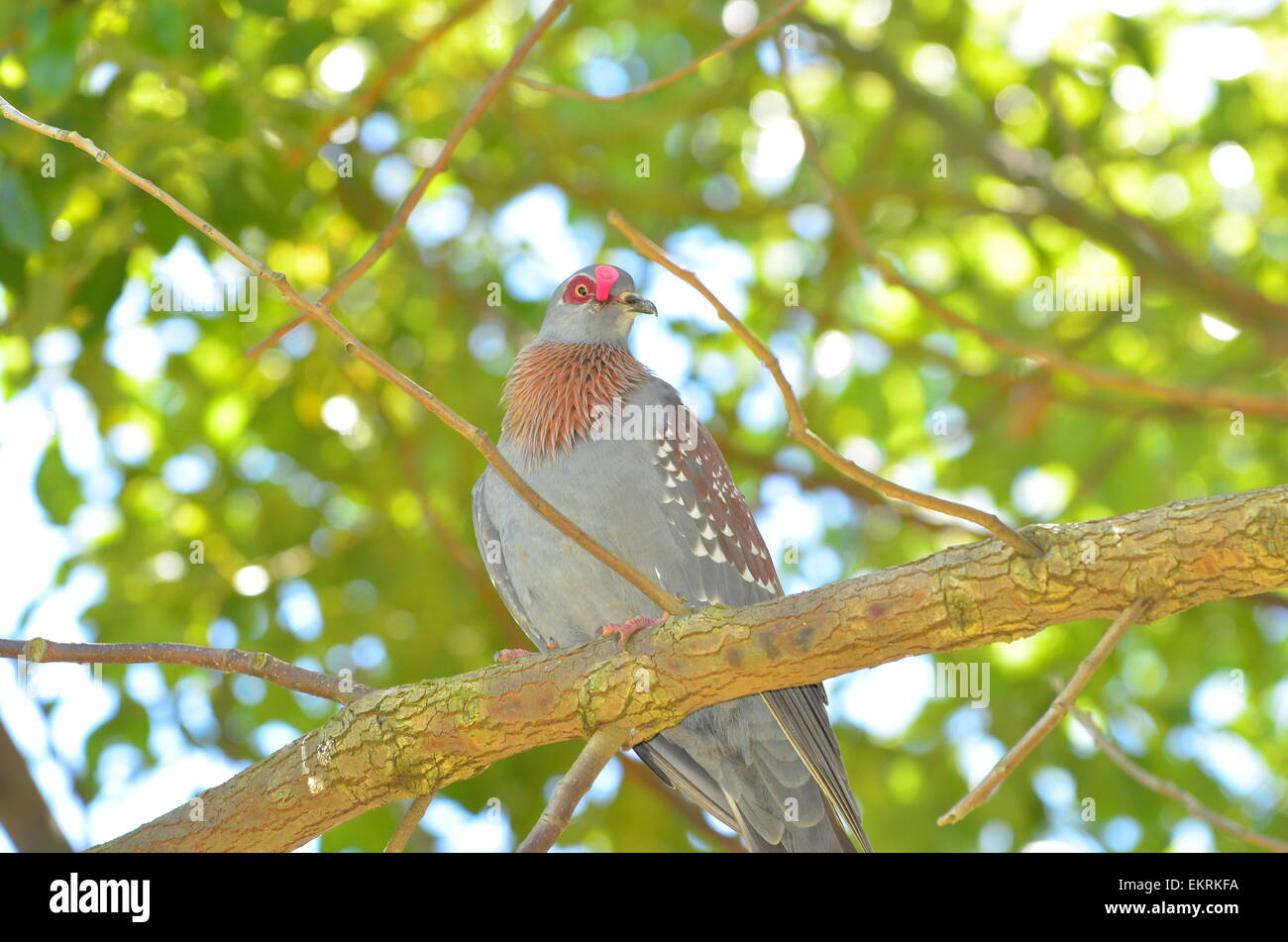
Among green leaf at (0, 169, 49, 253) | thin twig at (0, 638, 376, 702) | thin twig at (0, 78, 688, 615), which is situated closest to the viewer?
thin twig at (0, 78, 688, 615)

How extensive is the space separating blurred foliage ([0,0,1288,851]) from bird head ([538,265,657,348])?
858 millimetres

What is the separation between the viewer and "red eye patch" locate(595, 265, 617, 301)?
5.42m

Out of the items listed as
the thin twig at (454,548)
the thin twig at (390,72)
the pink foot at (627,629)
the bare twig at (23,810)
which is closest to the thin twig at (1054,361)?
the thin twig at (390,72)

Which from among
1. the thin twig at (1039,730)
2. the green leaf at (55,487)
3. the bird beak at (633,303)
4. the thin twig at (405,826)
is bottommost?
the thin twig at (1039,730)

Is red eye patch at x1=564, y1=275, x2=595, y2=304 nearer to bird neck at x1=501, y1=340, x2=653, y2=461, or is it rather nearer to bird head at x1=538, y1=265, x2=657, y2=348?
bird head at x1=538, y1=265, x2=657, y2=348

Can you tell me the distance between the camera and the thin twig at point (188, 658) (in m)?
3.29

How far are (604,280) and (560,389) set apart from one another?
25.9 inches

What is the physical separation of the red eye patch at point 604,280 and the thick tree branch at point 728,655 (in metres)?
2.19

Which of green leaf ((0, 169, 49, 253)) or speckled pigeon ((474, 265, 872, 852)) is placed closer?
green leaf ((0, 169, 49, 253))

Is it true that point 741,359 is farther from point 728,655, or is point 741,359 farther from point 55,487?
point 728,655

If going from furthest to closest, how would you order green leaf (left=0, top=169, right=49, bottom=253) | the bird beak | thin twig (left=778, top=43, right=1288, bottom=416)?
the bird beak → thin twig (left=778, top=43, right=1288, bottom=416) → green leaf (left=0, top=169, right=49, bottom=253)

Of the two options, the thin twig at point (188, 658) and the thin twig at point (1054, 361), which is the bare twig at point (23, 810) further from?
the thin twig at point (1054, 361)

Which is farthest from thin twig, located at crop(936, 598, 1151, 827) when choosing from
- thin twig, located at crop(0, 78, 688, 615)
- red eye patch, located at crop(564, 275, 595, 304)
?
red eye patch, located at crop(564, 275, 595, 304)
